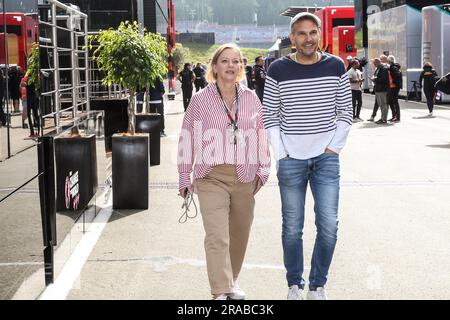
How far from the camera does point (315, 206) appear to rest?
16.3ft

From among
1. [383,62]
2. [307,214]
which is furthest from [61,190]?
[383,62]

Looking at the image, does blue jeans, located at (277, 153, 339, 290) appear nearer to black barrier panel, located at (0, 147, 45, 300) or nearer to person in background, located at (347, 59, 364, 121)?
black barrier panel, located at (0, 147, 45, 300)

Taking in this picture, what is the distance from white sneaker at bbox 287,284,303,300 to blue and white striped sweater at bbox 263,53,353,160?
821 millimetres

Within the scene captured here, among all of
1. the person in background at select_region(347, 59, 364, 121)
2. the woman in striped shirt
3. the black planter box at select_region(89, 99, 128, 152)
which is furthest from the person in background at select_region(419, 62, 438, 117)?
the woman in striped shirt

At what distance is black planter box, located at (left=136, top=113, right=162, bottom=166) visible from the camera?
1245cm

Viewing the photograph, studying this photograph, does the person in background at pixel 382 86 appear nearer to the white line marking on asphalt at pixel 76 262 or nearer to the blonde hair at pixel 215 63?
the white line marking on asphalt at pixel 76 262

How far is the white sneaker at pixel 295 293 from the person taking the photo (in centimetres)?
497

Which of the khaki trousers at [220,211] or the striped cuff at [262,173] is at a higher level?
the striped cuff at [262,173]

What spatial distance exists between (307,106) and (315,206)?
0.62 meters

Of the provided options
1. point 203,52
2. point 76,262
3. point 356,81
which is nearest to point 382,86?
point 356,81

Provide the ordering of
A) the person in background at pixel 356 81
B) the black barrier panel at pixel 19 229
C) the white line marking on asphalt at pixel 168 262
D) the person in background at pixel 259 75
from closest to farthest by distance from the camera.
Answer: the black barrier panel at pixel 19 229, the white line marking on asphalt at pixel 168 262, the person in background at pixel 356 81, the person in background at pixel 259 75

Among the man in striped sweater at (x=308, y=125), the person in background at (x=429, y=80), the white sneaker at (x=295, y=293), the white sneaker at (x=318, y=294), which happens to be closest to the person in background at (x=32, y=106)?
the man in striped sweater at (x=308, y=125)

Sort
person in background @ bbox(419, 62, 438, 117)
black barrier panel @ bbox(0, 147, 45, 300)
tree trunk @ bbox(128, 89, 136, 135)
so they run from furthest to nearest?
person in background @ bbox(419, 62, 438, 117), tree trunk @ bbox(128, 89, 136, 135), black barrier panel @ bbox(0, 147, 45, 300)

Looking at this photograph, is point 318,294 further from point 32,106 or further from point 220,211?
point 32,106
